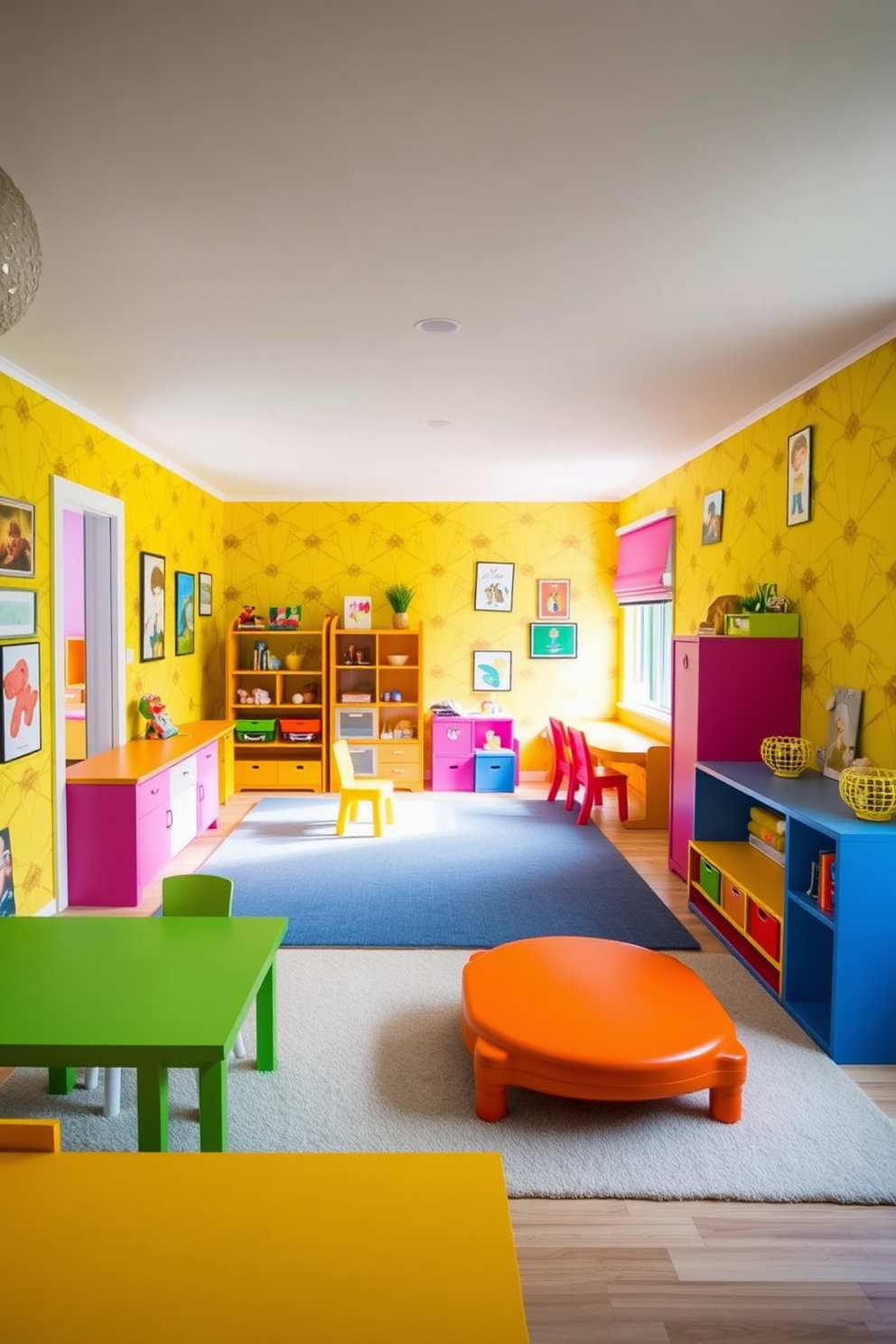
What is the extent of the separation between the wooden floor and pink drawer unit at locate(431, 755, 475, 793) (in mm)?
5237

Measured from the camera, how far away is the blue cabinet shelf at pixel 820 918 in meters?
2.83

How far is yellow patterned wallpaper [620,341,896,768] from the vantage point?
11.2ft

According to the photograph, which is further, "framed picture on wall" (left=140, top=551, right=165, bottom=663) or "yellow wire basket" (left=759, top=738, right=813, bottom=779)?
"framed picture on wall" (left=140, top=551, right=165, bottom=663)

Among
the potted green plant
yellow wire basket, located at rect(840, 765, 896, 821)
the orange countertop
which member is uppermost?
the potted green plant

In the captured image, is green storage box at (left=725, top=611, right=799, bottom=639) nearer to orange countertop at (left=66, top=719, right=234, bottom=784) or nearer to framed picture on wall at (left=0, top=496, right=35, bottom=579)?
orange countertop at (left=66, top=719, right=234, bottom=784)

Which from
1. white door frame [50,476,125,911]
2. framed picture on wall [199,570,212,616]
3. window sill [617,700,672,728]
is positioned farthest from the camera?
framed picture on wall [199,570,212,616]

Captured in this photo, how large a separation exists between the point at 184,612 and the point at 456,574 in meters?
2.52

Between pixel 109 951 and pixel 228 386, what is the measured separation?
2.89 metres

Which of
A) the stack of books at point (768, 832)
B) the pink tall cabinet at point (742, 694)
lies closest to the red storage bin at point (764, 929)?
the stack of books at point (768, 832)

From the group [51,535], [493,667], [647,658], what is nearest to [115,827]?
[51,535]

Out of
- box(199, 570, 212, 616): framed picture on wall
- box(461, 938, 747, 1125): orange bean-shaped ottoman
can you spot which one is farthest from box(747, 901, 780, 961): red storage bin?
box(199, 570, 212, 616): framed picture on wall

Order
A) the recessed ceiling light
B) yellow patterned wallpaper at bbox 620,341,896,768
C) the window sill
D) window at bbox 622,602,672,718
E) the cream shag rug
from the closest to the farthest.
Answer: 1. the cream shag rug
2. the recessed ceiling light
3. yellow patterned wallpaper at bbox 620,341,896,768
4. the window sill
5. window at bbox 622,602,672,718

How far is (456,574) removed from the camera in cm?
781

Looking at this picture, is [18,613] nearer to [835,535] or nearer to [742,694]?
[742,694]
